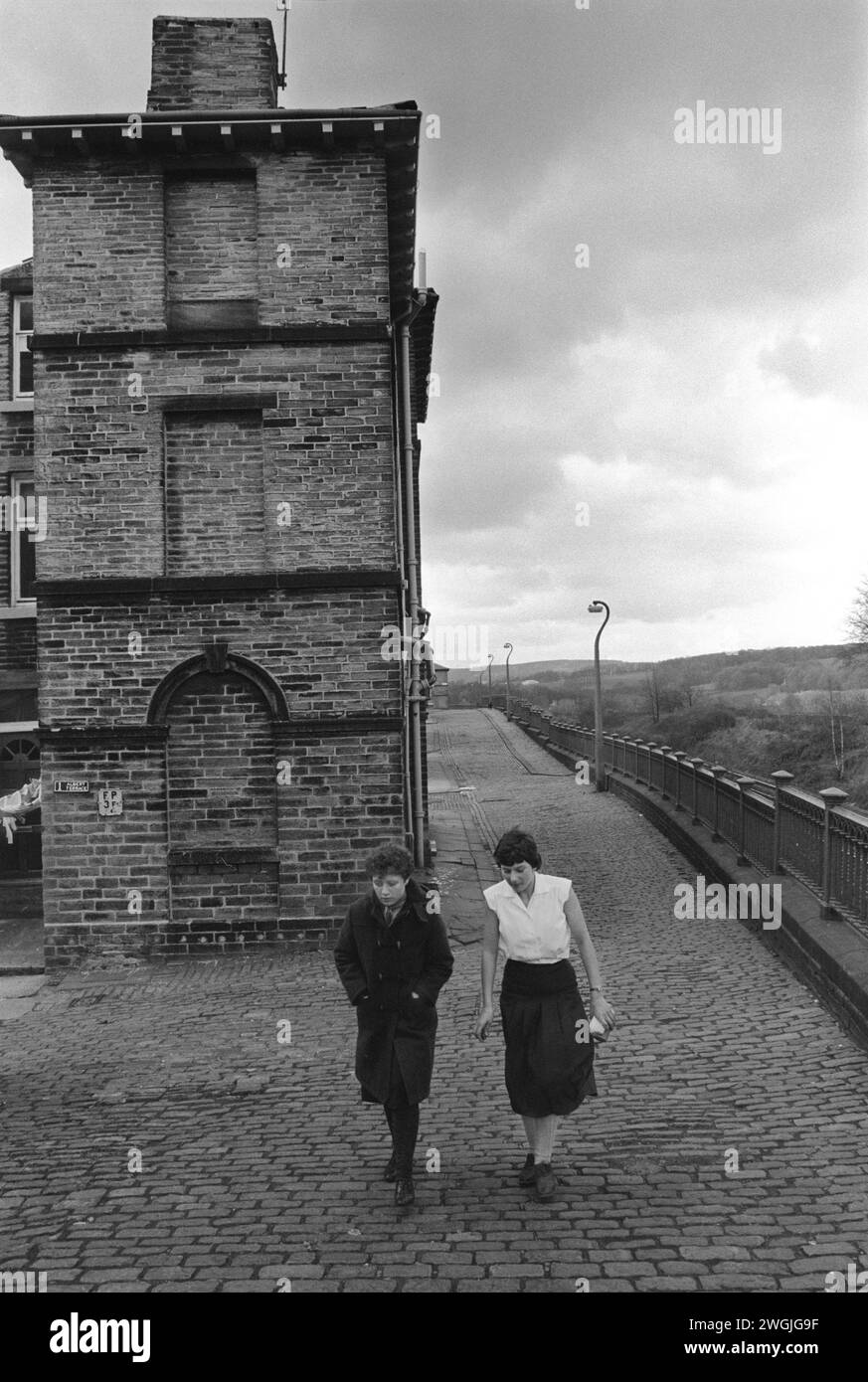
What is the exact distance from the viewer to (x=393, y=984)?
215 inches

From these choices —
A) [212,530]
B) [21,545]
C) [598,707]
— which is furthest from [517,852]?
[598,707]

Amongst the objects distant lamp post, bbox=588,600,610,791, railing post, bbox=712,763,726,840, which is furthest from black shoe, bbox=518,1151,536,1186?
distant lamp post, bbox=588,600,610,791

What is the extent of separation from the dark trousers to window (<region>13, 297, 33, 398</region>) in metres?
13.0

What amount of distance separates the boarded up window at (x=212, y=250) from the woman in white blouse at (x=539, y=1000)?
874 centimetres

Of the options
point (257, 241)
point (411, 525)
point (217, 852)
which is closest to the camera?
point (217, 852)

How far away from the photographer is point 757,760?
49.9 meters

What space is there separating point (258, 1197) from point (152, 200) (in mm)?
Answer: 10287

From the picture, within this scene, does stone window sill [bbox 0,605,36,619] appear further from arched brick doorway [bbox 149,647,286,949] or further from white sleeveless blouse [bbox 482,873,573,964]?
white sleeveless blouse [bbox 482,873,573,964]

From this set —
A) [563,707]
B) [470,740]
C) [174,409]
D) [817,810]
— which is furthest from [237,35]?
[563,707]

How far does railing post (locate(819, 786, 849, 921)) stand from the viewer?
9.57m

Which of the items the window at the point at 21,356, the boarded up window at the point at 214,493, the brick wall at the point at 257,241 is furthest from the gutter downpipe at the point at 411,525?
the window at the point at 21,356

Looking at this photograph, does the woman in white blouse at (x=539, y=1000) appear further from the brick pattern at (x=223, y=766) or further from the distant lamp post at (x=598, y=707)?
the distant lamp post at (x=598, y=707)

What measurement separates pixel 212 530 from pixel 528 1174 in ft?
27.0

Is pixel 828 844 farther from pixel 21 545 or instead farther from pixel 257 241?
pixel 21 545
